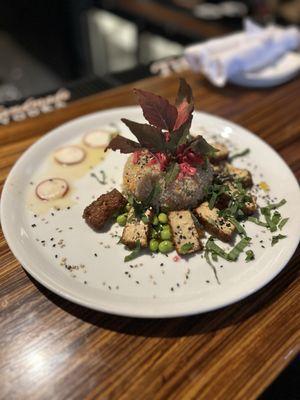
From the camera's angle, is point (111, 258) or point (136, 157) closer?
point (111, 258)

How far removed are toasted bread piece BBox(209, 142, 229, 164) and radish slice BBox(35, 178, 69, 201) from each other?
83cm

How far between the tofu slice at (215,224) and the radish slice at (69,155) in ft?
2.63

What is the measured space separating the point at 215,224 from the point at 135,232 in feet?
1.21

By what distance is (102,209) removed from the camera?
1.73 meters

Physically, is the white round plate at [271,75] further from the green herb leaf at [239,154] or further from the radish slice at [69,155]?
the radish slice at [69,155]

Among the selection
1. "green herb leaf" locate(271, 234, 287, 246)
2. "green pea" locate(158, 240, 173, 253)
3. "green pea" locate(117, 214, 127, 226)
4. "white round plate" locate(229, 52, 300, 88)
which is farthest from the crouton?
"white round plate" locate(229, 52, 300, 88)

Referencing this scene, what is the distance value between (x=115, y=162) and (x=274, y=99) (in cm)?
148

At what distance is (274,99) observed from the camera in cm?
288

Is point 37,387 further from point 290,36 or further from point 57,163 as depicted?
point 290,36

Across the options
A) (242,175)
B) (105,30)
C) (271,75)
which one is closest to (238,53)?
(271,75)

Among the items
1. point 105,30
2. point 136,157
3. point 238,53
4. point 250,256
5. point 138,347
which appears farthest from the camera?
point 105,30

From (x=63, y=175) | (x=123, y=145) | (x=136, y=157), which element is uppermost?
(x=123, y=145)

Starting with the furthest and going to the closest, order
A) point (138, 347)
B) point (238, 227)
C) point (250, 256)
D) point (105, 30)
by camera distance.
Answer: point (105, 30)
point (238, 227)
point (250, 256)
point (138, 347)

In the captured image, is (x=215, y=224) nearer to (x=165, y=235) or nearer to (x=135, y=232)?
(x=165, y=235)
